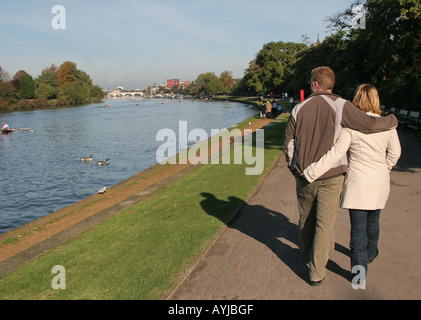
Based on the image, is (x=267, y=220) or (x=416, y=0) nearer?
(x=267, y=220)

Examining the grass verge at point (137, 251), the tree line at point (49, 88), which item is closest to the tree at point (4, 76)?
the tree line at point (49, 88)

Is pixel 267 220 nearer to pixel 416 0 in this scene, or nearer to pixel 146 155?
pixel 416 0

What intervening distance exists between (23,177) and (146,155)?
7.32 m

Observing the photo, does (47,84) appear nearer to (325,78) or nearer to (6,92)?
(6,92)

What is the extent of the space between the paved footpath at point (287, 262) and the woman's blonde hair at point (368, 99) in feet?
6.09

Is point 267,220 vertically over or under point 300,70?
under

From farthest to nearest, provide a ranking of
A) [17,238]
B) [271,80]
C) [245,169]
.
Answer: [271,80] → [245,169] → [17,238]

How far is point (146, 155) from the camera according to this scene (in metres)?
23.5

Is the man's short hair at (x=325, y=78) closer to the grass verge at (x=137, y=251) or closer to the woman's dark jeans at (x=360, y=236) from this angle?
the woman's dark jeans at (x=360, y=236)

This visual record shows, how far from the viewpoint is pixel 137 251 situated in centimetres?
551

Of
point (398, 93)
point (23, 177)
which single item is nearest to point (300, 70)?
point (398, 93)

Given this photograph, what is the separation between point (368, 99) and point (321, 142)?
658mm

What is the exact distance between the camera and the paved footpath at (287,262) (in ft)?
12.7

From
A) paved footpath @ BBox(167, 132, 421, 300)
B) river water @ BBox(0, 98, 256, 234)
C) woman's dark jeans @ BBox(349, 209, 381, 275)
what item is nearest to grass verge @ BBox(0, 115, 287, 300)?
paved footpath @ BBox(167, 132, 421, 300)
